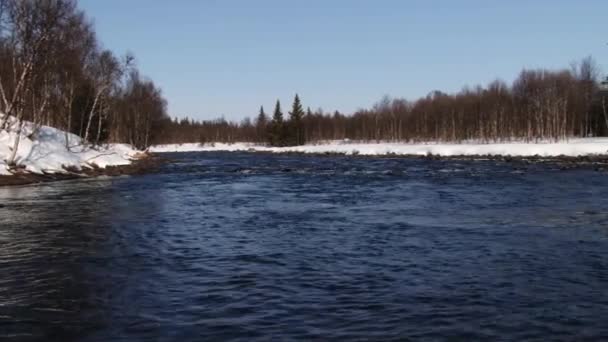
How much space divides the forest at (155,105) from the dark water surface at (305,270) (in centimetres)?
1631

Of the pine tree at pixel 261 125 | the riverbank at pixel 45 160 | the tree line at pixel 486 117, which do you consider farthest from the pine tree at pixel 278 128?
the riverbank at pixel 45 160

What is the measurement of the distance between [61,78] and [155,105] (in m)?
50.9

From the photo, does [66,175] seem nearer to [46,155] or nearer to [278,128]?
[46,155]

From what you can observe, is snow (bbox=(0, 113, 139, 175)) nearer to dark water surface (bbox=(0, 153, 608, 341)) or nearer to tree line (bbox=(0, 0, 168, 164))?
tree line (bbox=(0, 0, 168, 164))

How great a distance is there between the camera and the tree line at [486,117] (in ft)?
332

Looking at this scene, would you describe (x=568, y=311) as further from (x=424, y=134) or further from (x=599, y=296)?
(x=424, y=134)

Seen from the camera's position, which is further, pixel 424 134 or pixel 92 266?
pixel 424 134

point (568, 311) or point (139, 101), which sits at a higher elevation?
point (139, 101)

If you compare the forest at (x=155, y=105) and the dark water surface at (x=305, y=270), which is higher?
the forest at (x=155, y=105)

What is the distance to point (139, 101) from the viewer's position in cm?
9319

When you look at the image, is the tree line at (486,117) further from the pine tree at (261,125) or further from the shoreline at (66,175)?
the shoreline at (66,175)

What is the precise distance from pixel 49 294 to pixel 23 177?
26185 millimetres

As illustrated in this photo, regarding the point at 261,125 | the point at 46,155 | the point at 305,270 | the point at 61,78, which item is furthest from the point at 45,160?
the point at 261,125

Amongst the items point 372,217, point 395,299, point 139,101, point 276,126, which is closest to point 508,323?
point 395,299
